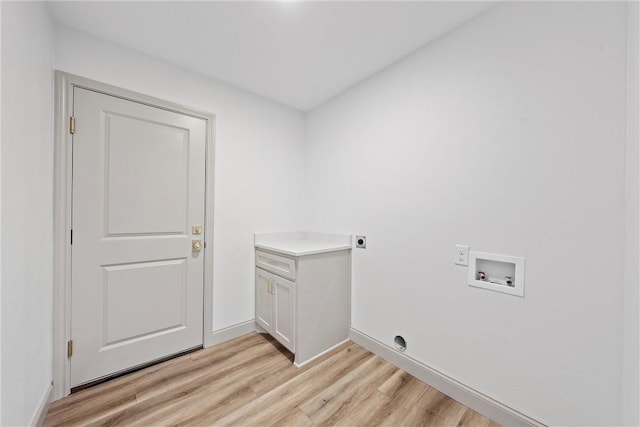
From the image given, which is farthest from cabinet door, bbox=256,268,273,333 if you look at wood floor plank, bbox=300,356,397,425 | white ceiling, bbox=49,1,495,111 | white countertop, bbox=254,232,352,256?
white ceiling, bbox=49,1,495,111

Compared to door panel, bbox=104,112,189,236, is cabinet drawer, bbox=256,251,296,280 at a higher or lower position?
lower

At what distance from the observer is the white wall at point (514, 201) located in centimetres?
104

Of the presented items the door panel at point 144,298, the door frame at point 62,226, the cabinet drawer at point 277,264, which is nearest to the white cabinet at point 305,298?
the cabinet drawer at point 277,264

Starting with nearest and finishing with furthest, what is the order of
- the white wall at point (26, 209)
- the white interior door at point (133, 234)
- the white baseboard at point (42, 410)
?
the white wall at point (26, 209) < the white baseboard at point (42, 410) < the white interior door at point (133, 234)

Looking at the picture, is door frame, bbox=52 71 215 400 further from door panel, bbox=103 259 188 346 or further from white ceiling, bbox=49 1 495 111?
white ceiling, bbox=49 1 495 111

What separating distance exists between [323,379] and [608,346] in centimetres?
150

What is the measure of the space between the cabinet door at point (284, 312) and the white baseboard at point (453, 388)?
0.66 meters

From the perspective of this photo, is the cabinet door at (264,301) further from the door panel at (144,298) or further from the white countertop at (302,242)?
the door panel at (144,298)

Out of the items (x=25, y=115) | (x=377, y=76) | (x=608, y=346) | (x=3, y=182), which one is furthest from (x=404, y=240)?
(x=25, y=115)

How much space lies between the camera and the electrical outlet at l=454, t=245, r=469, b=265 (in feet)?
4.77

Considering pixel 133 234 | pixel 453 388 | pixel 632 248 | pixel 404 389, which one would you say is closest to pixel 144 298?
pixel 133 234

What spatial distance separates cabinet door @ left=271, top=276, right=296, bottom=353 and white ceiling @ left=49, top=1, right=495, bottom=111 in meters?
1.75

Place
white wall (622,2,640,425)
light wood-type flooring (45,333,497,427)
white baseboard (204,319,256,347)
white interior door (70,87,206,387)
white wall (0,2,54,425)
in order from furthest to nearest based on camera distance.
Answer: white baseboard (204,319,256,347), white interior door (70,87,206,387), light wood-type flooring (45,333,497,427), white wall (0,2,54,425), white wall (622,2,640,425)

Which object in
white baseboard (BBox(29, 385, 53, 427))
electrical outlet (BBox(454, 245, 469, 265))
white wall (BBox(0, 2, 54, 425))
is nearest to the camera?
→ white wall (BBox(0, 2, 54, 425))
